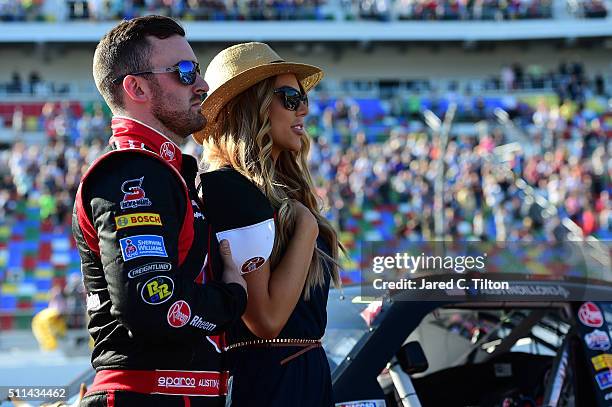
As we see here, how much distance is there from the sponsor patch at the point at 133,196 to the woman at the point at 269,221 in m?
0.38

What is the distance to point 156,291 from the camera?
2303 mm

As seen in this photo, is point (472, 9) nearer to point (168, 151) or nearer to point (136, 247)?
point (168, 151)

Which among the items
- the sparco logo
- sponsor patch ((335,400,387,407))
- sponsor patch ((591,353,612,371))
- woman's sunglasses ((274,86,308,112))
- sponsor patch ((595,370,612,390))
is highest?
woman's sunglasses ((274,86,308,112))

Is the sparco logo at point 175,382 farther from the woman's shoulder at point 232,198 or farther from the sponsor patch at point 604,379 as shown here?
the sponsor patch at point 604,379

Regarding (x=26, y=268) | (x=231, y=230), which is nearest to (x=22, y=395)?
(x=231, y=230)

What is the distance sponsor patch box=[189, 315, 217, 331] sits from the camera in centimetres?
237

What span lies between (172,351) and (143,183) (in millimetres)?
407

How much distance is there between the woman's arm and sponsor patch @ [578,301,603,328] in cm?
→ 155

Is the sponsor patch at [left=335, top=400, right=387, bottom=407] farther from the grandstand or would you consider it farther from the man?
the grandstand

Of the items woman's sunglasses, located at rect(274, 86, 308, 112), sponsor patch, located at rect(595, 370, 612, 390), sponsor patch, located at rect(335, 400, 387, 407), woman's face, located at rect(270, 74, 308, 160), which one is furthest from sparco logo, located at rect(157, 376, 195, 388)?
sponsor patch, located at rect(595, 370, 612, 390)

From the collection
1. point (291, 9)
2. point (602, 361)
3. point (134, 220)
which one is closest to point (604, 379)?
point (602, 361)

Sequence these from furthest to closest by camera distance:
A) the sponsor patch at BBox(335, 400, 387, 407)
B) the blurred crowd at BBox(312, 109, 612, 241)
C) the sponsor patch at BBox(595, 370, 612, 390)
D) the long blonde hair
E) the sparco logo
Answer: the blurred crowd at BBox(312, 109, 612, 241) < the sponsor patch at BBox(595, 370, 612, 390) < the sponsor patch at BBox(335, 400, 387, 407) < the long blonde hair < the sparco logo

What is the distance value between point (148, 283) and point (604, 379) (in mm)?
2174

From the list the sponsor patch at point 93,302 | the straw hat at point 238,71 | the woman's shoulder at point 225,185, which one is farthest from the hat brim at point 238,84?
the sponsor patch at point 93,302
